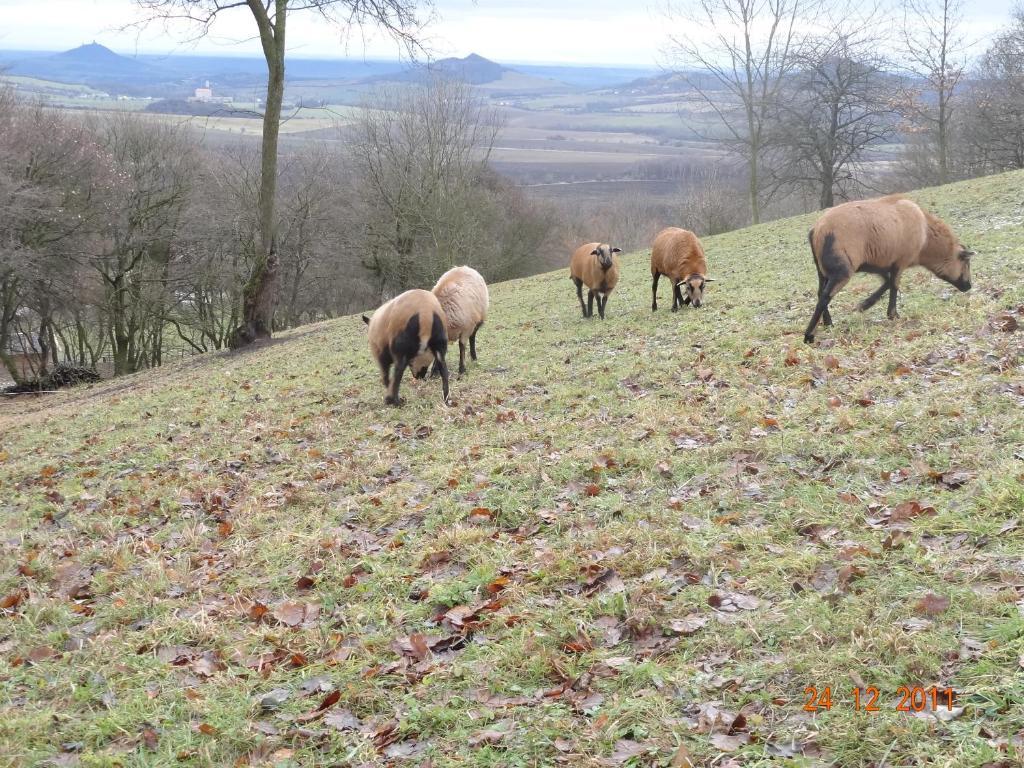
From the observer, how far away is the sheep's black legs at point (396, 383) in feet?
34.1

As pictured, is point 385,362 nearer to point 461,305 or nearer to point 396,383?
point 396,383

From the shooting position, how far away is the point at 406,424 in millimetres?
9703

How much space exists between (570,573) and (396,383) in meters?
5.80

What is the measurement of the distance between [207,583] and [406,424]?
399 cm

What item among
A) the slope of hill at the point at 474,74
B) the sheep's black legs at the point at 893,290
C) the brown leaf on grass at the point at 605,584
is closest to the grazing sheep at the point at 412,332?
the brown leaf on grass at the point at 605,584

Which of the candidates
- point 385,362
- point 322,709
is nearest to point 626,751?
point 322,709

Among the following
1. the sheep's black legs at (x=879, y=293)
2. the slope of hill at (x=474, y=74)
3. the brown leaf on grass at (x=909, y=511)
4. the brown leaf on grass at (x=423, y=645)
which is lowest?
the brown leaf on grass at (x=423, y=645)

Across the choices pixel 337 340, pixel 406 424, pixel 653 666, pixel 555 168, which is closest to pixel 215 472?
pixel 406 424

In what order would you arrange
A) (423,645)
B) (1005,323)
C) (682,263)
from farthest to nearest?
(682,263) < (1005,323) < (423,645)

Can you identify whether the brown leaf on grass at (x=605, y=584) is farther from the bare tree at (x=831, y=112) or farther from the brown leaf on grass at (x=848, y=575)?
the bare tree at (x=831, y=112)

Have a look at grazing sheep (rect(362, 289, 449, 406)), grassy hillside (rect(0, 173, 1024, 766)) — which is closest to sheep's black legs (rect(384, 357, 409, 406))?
grazing sheep (rect(362, 289, 449, 406))

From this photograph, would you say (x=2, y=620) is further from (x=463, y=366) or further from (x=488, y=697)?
(x=463, y=366)
